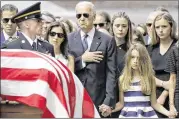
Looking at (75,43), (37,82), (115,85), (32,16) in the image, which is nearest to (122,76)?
(115,85)

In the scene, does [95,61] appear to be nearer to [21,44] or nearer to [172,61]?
[172,61]

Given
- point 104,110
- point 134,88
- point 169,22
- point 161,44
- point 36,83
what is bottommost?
point 104,110

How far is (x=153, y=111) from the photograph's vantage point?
Result: 6.05m

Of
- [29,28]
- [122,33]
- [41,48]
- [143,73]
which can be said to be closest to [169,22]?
[122,33]

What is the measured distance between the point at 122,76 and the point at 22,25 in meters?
1.34

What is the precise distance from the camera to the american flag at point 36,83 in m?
4.09

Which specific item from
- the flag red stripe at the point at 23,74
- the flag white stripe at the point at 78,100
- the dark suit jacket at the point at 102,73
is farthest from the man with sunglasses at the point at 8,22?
the flag red stripe at the point at 23,74

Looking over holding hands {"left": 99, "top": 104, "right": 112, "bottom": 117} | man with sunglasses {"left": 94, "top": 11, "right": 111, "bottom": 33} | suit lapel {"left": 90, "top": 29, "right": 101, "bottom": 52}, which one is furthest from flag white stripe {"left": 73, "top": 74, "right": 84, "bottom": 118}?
man with sunglasses {"left": 94, "top": 11, "right": 111, "bottom": 33}

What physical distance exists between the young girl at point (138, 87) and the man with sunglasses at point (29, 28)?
3.45ft

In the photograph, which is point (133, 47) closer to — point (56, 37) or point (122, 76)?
point (122, 76)

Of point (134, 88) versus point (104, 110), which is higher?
point (134, 88)

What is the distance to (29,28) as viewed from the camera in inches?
206

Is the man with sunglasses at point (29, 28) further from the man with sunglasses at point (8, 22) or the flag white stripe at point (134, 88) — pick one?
the man with sunglasses at point (8, 22)

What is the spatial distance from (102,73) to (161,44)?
83cm
